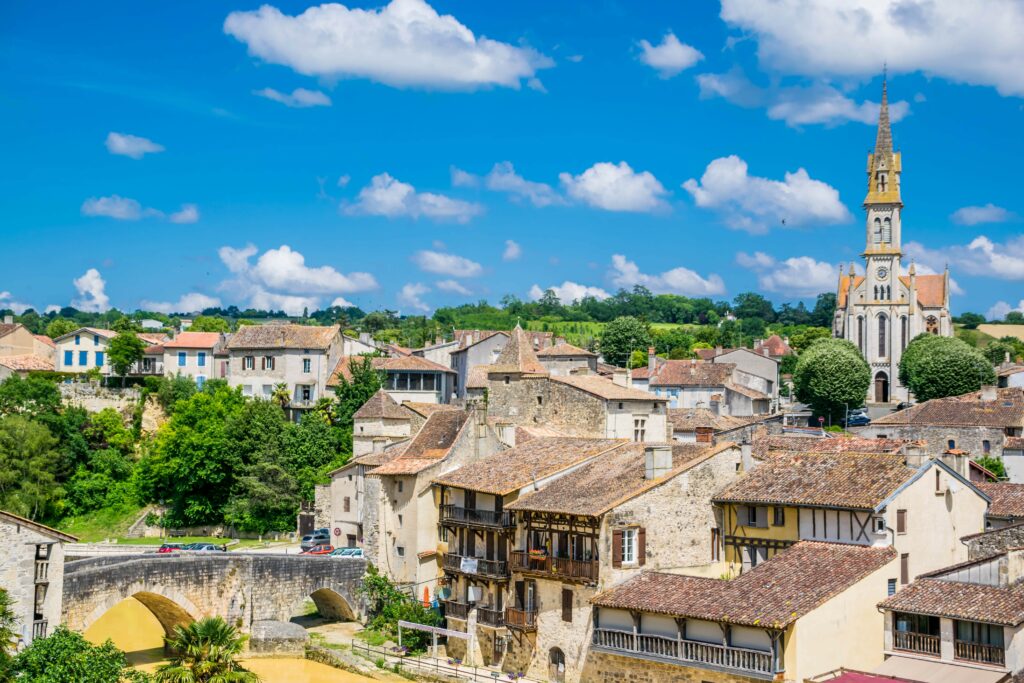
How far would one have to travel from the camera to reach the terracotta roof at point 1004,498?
144 ft

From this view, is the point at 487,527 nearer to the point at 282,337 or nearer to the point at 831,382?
the point at 282,337

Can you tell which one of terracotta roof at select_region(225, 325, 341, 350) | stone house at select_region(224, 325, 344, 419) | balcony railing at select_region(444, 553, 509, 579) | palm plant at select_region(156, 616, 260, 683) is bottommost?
palm plant at select_region(156, 616, 260, 683)

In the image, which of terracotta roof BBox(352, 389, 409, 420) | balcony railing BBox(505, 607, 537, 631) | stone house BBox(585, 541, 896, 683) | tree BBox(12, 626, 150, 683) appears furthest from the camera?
terracotta roof BBox(352, 389, 409, 420)

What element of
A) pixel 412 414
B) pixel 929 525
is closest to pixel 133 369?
pixel 412 414

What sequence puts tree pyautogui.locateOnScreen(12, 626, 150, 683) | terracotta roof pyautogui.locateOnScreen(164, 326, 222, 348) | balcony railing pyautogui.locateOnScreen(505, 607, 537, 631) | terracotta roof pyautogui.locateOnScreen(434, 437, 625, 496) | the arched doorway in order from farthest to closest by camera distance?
the arched doorway
terracotta roof pyautogui.locateOnScreen(164, 326, 222, 348)
terracotta roof pyautogui.locateOnScreen(434, 437, 625, 496)
balcony railing pyautogui.locateOnScreen(505, 607, 537, 631)
tree pyautogui.locateOnScreen(12, 626, 150, 683)

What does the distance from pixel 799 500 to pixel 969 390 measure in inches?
2324

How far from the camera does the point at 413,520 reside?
4994 centimetres

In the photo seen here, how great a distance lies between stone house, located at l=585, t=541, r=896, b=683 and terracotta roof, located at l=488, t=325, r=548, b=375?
71.1 ft

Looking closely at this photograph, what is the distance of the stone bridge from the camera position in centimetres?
4359

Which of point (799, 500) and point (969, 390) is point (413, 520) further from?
point (969, 390)

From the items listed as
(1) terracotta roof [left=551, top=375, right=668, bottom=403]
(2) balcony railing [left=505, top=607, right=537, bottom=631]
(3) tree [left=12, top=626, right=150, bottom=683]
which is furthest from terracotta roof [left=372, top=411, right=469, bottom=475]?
(3) tree [left=12, top=626, right=150, bottom=683]

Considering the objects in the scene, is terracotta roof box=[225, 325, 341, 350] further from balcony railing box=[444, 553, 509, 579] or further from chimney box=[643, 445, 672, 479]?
chimney box=[643, 445, 672, 479]

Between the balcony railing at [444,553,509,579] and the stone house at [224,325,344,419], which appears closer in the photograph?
the balcony railing at [444,553,509,579]

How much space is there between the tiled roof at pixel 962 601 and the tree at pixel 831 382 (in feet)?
201
